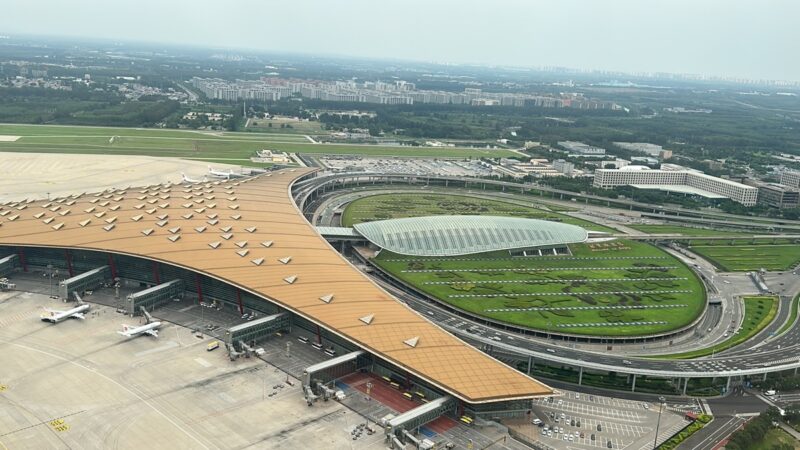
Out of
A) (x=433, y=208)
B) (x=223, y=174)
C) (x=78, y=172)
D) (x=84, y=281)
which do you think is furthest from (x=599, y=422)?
(x=78, y=172)

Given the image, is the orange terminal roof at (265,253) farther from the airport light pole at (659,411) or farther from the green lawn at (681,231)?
the green lawn at (681,231)

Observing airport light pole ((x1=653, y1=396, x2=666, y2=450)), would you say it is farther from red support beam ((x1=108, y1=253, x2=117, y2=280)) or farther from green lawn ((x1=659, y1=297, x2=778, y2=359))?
red support beam ((x1=108, y1=253, x2=117, y2=280))

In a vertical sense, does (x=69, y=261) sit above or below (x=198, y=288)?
above

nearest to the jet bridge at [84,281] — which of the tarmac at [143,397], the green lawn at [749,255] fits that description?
the tarmac at [143,397]

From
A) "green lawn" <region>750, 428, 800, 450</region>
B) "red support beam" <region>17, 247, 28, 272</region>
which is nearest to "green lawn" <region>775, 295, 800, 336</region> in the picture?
"green lawn" <region>750, 428, 800, 450</region>

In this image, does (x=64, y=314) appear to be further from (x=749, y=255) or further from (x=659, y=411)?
(x=749, y=255)

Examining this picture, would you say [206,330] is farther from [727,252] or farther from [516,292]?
[727,252]
